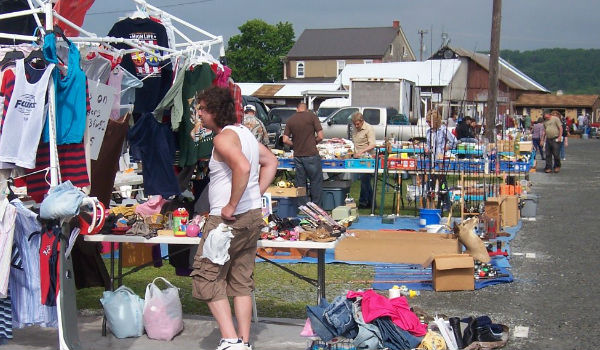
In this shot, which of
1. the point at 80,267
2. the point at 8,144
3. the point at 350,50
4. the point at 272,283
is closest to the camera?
the point at 8,144

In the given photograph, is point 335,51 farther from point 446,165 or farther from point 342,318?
point 342,318

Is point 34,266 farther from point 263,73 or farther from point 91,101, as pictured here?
point 263,73

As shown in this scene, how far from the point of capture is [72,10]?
658 cm

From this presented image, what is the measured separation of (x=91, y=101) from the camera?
5.79 meters

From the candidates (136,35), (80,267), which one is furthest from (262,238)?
(136,35)

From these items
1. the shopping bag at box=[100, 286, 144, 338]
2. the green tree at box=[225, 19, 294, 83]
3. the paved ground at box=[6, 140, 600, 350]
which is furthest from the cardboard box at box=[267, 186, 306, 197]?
the green tree at box=[225, 19, 294, 83]

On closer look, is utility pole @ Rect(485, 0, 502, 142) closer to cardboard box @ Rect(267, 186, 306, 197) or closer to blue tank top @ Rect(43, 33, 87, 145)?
cardboard box @ Rect(267, 186, 306, 197)

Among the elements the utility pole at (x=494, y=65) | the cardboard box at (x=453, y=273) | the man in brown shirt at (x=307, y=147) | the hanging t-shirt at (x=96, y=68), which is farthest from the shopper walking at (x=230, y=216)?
the utility pole at (x=494, y=65)

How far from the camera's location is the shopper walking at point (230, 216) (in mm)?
5246

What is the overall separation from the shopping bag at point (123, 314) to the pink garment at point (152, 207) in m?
0.74

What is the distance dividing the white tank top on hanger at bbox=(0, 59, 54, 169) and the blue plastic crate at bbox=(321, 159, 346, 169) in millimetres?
8805

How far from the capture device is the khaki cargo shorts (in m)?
5.32

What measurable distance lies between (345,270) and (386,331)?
3.58 m

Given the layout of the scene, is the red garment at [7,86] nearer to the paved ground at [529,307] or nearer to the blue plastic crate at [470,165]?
the paved ground at [529,307]
